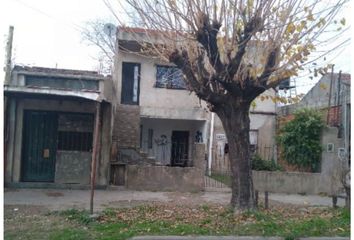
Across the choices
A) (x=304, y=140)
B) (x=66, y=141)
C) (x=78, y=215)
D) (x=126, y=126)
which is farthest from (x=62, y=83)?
(x=304, y=140)

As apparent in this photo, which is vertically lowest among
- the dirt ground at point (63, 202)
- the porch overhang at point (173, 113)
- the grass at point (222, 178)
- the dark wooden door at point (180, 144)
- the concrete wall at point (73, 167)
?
the dirt ground at point (63, 202)

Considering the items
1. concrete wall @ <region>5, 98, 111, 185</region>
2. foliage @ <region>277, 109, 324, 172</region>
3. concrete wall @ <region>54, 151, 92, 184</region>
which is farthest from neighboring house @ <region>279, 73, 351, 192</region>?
concrete wall @ <region>54, 151, 92, 184</region>

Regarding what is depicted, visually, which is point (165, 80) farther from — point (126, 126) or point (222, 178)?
point (222, 178)

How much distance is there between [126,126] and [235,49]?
974 cm

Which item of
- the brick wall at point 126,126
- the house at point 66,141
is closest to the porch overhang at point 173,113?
the brick wall at point 126,126

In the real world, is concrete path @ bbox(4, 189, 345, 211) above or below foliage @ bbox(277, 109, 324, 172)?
below

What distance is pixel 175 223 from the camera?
788 cm

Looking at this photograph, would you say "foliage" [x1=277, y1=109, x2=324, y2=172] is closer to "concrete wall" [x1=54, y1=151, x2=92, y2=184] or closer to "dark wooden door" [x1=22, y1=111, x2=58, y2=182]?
"concrete wall" [x1=54, y1=151, x2=92, y2=184]

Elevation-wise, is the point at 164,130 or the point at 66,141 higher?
the point at 164,130

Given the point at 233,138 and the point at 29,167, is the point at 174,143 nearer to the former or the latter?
the point at 29,167

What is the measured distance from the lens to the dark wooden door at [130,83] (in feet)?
59.1

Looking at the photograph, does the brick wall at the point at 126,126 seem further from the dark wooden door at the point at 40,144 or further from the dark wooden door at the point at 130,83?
the dark wooden door at the point at 40,144

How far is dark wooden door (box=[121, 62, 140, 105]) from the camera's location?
1802 cm

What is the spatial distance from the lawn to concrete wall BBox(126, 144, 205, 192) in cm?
381
